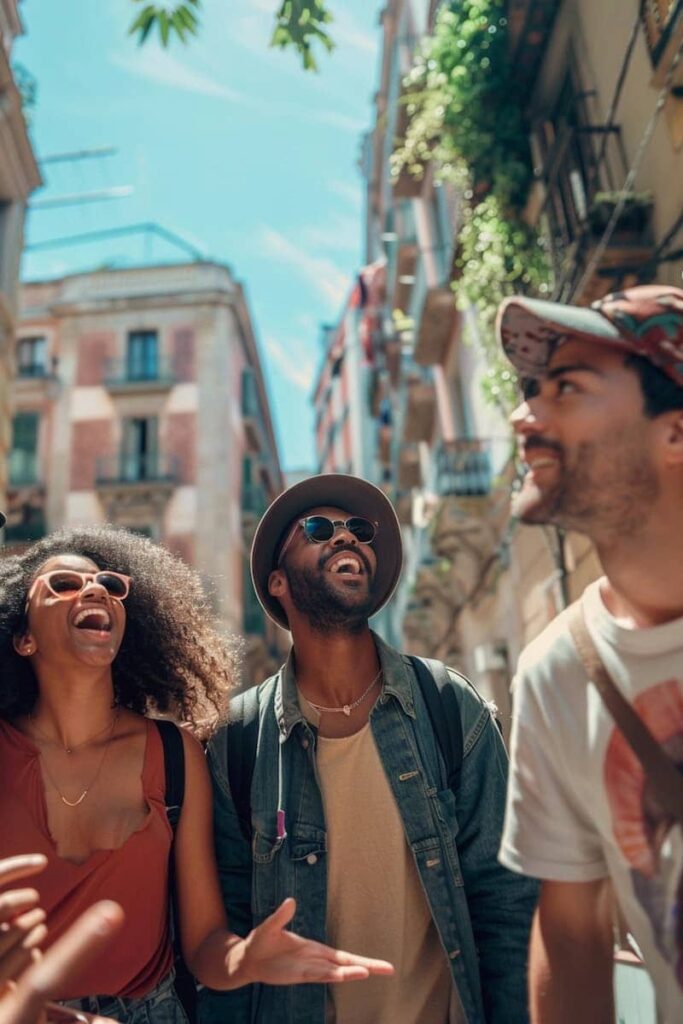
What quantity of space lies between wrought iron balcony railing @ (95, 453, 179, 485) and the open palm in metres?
23.0

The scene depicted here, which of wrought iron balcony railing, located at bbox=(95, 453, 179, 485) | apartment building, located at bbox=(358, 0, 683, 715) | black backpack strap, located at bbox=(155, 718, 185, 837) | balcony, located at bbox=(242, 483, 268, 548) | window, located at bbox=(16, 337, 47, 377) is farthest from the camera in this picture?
balcony, located at bbox=(242, 483, 268, 548)

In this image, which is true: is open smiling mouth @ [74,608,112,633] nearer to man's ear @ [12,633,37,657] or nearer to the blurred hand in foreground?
man's ear @ [12,633,37,657]

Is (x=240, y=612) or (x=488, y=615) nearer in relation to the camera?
(x=488, y=615)

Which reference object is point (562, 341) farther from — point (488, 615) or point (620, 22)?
point (488, 615)

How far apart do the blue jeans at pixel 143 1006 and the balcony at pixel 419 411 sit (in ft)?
48.3

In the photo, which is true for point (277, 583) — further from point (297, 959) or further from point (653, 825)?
point (653, 825)

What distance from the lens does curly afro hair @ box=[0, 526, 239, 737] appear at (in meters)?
2.83

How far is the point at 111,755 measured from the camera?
8.18ft

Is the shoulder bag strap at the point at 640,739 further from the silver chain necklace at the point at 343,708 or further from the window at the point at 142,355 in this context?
the window at the point at 142,355

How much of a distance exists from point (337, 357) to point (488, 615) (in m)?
33.4

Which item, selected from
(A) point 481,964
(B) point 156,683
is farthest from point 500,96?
(A) point 481,964

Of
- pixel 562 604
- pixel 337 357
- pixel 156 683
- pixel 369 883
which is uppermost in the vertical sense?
pixel 337 357

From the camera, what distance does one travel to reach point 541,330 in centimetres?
168

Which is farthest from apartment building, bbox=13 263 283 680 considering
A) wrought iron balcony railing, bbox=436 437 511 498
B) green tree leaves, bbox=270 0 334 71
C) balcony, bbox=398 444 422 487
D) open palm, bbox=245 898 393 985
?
open palm, bbox=245 898 393 985
